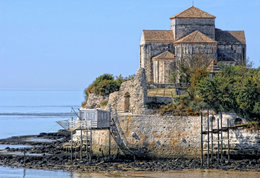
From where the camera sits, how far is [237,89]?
40.5m

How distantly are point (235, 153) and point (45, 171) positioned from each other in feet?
37.7

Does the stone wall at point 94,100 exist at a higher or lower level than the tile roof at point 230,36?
lower

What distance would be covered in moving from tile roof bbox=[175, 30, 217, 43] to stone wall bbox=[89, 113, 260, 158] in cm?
2591

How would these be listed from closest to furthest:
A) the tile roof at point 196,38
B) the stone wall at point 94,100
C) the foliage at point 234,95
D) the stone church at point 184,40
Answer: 1. the foliage at point 234,95
2. the stone wall at point 94,100
3. the tile roof at point 196,38
4. the stone church at point 184,40

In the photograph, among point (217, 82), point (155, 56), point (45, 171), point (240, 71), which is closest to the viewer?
point (45, 171)

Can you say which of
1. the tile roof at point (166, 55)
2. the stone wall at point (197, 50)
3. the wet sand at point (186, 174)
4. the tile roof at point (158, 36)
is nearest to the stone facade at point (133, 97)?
the wet sand at point (186, 174)

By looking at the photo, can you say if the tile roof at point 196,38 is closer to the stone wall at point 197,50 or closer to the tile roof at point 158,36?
the stone wall at point 197,50

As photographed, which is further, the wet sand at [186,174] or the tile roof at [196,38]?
the tile roof at [196,38]

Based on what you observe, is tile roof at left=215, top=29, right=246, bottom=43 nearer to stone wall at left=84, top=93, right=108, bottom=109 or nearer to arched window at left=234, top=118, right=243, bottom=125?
stone wall at left=84, top=93, right=108, bottom=109

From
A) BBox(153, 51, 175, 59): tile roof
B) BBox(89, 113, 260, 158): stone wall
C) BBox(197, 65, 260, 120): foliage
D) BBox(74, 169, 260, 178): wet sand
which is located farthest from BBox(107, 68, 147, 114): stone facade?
BBox(153, 51, 175, 59): tile roof

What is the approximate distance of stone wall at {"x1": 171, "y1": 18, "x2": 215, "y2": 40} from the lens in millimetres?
68062

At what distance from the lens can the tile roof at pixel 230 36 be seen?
224 ft

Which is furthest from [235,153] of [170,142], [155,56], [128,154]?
[155,56]

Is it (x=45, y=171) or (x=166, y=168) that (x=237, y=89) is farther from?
(x=45, y=171)
